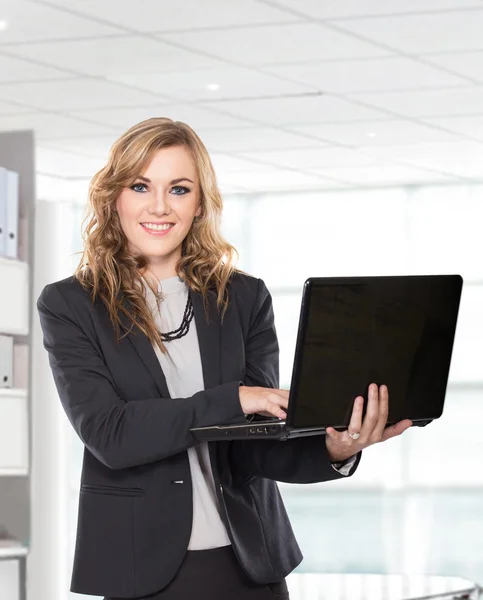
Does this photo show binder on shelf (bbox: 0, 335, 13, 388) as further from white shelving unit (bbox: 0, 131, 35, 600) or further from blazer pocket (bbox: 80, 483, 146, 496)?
blazer pocket (bbox: 80, 483, 146, 496)

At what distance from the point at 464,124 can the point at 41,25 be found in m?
3.26

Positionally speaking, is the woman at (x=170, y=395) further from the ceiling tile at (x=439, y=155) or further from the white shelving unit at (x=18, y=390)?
the ceiling tile at (x=439, y=155)

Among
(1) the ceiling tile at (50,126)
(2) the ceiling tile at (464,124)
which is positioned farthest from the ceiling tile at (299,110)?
(1) the ceiling tile at (50,126)

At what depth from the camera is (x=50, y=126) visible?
7.23 meters

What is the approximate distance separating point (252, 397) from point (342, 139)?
6.33 metres

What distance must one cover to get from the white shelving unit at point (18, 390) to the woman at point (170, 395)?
8.81ft

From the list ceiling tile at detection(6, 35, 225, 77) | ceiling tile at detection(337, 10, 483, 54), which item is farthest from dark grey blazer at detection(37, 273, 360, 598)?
ceiling tile at detection(6, 35, 225, 77)

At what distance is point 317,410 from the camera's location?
1524mm

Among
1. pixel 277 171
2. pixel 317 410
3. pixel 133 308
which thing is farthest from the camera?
pixel 277 171

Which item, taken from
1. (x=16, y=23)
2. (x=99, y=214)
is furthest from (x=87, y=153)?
(x=99, y=214)

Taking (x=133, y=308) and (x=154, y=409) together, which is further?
(x=133, y=308)

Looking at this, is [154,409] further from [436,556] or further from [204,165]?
[436,556]

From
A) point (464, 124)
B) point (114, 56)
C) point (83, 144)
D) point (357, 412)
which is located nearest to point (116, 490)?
point (357, 412)

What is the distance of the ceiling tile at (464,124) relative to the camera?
280 inches
